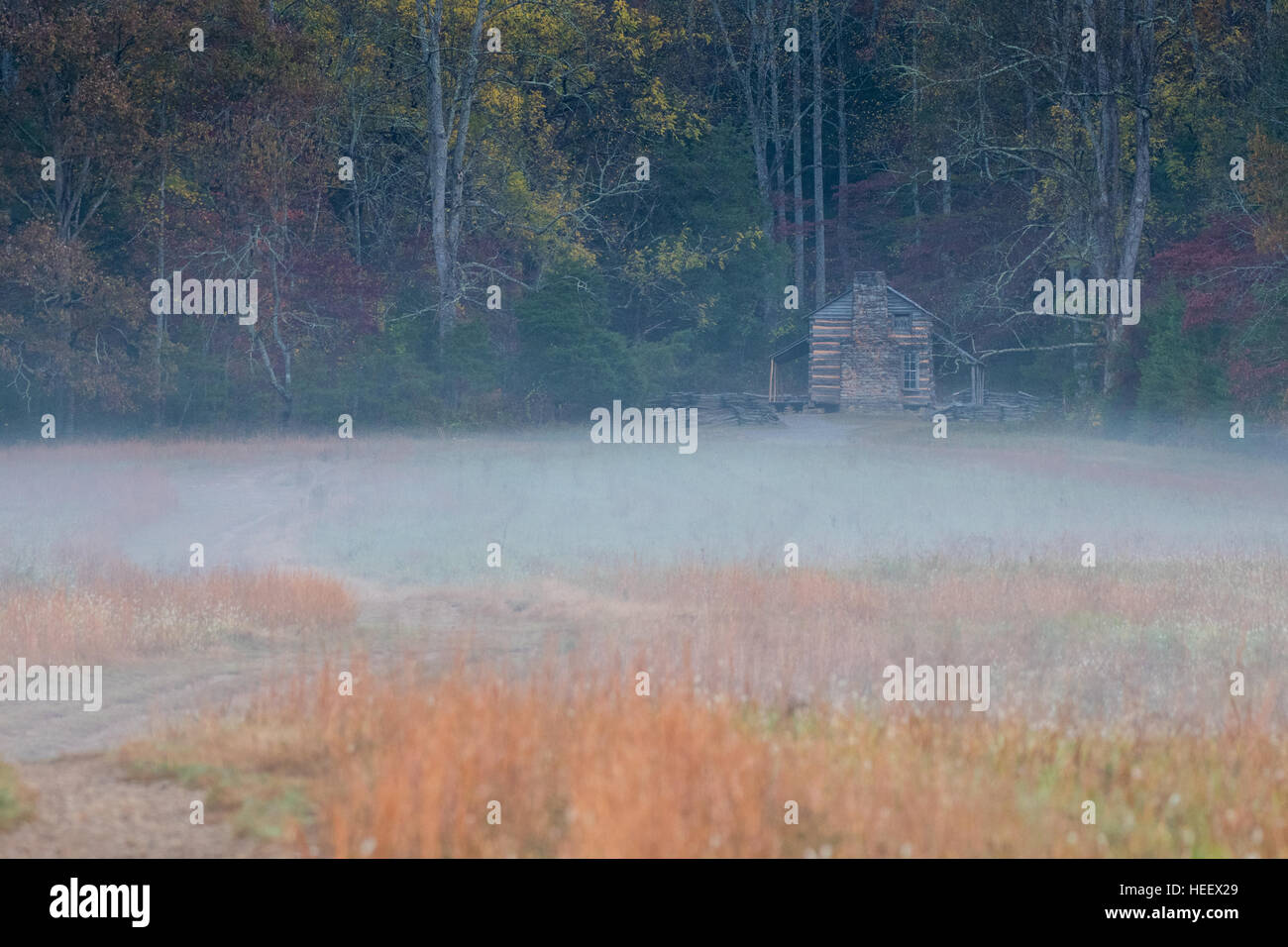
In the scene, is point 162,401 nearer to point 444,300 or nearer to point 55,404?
point 55,404

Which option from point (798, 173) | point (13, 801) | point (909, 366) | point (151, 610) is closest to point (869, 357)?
point (909, 366)

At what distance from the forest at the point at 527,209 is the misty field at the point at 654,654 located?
24.6 ft

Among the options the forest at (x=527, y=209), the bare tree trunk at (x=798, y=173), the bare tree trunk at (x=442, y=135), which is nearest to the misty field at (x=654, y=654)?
the forest at (x=527, y=209)

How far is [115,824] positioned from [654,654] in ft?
18.7

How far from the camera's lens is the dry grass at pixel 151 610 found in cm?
1283

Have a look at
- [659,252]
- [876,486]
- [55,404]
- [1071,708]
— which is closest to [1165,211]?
[659,252]

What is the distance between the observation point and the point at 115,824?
287 inches

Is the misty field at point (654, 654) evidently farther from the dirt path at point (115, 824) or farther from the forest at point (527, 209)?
the forest at point (527, 209)

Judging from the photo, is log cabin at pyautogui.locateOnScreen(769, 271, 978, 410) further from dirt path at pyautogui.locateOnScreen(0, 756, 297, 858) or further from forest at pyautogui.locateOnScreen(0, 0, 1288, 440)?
dirt path at pyautogui.locateOnScreen(0, 756, 297, 858)

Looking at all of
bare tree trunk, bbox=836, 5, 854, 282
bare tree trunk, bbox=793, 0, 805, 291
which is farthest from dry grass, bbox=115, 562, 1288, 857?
bare tree trunk, bbox=836, 5, 854, 282

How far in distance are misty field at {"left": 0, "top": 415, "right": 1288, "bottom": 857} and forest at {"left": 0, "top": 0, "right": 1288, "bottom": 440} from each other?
7.50 metres

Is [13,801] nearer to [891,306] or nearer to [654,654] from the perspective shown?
[654,654]

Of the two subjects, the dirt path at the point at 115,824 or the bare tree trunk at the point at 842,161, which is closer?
the dirt path at the point at 115,824

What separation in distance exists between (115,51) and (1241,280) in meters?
29.7
